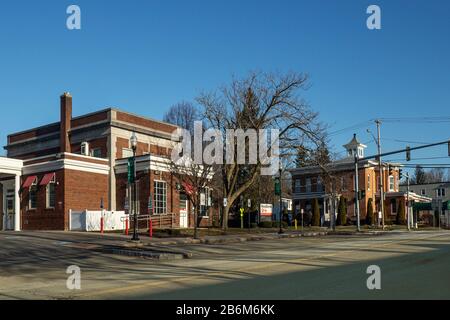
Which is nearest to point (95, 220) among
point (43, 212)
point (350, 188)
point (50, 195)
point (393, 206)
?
point (50, 195)

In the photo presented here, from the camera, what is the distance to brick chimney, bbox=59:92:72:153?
48344 mm

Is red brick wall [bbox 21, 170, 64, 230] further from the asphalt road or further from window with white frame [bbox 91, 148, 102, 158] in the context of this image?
the asphalt road

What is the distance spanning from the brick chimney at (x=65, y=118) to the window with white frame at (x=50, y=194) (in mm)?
8197

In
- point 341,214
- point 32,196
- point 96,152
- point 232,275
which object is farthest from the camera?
point 341,214

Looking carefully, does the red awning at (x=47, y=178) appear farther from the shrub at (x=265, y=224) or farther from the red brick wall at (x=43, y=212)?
the shrub at (x=265, y=224)

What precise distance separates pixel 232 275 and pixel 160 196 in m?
27.4

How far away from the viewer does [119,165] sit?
142 ft

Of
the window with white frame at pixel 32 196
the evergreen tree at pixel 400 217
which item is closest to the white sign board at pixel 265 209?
the window with white frame at pixel 32 196

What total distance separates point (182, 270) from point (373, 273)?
5.74 m

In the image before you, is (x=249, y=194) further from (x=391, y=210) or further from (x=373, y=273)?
(x=373, y=273)

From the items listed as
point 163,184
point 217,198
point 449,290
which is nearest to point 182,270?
point 449,290

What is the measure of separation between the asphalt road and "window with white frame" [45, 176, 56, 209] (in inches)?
684

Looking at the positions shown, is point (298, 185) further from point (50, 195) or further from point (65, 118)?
point (50, 195)

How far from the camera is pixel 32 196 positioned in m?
41.9
